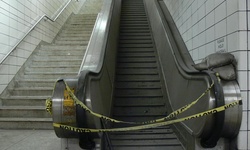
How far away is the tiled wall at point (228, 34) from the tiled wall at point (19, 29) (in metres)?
3.54

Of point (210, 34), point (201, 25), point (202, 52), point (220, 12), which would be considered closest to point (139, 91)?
point (202, 52)

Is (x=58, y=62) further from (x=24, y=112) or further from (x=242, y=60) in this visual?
(x=242, y=60)

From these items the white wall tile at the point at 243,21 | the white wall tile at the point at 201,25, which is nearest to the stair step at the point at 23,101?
the white wall tile at the point at 201,25

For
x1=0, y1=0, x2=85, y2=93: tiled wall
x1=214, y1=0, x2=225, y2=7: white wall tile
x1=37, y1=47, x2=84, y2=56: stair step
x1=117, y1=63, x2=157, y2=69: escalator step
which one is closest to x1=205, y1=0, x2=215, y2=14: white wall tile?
x1=214, y1=0, x2=225, y2=7: white wall tile

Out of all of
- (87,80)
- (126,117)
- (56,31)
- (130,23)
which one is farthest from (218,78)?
(56,31)

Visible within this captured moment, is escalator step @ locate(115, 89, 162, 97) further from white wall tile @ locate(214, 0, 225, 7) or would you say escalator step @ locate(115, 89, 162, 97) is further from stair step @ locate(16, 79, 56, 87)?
white wall tile @ locate(214, 0, 225, 7)

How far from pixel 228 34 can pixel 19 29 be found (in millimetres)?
4378

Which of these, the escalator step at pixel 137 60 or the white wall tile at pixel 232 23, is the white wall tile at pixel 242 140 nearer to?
the white wall tile at pixel 232 23

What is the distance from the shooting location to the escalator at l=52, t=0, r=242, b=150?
2.18 m

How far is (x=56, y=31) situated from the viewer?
24.4 ft

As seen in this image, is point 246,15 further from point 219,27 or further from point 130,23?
point 130,23

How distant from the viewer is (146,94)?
4.02m

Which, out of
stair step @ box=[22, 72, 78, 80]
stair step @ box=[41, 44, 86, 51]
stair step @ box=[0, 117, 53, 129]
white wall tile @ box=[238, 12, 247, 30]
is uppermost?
stair step @ box=[41, 44, 86, 51]

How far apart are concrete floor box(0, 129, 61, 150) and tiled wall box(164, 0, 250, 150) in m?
2.21
